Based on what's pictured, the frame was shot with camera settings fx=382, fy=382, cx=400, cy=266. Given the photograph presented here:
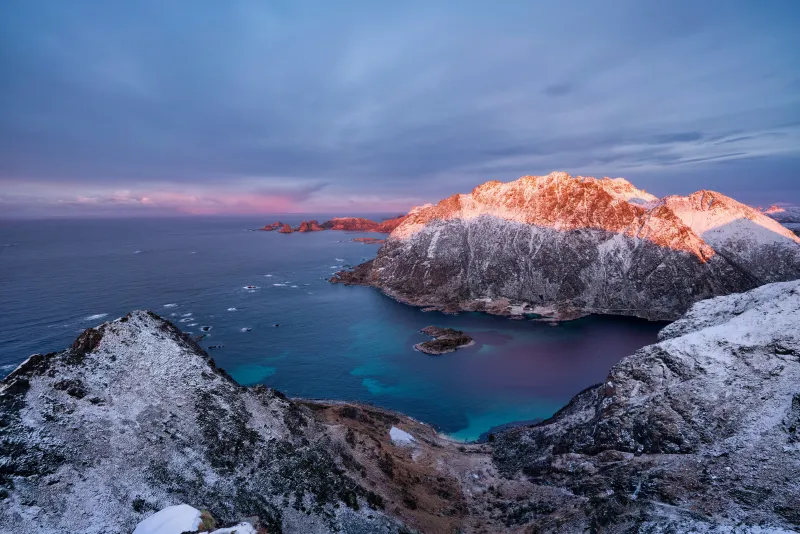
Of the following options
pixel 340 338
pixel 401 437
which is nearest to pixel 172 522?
pixel 401 437

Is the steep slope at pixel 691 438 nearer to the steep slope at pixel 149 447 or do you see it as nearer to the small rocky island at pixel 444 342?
the steep slope at pixel 149 447

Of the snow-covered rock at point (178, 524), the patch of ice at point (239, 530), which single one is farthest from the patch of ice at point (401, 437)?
the patch of ice at point (239, 530)

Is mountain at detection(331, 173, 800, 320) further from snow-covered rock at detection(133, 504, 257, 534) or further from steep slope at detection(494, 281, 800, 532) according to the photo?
snow-covered rock at detection(133, 504, 257, 534)

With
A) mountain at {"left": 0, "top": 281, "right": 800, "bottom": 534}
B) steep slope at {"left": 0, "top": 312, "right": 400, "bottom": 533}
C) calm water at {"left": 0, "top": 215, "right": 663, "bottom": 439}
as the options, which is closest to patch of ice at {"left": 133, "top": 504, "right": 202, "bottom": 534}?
mountain at {"left": 0, "top": 281, "right": 800, "bottom": 534}

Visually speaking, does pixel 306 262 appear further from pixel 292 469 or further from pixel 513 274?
pixel 292 469

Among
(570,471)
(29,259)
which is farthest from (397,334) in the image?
(29,259)
